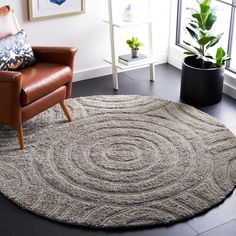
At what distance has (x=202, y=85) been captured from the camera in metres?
3.98

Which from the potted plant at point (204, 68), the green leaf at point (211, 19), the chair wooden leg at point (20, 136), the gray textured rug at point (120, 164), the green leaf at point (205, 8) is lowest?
the gray textured rug at point (120, 164)

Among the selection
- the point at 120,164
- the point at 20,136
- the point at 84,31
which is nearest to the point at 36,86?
the point at 20,136

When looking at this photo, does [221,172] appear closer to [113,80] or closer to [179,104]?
[179,104]

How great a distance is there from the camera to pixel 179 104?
4.01 metres

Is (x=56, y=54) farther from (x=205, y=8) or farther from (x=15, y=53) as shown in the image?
(x=205, y=8)

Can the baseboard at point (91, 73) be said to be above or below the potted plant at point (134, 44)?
below

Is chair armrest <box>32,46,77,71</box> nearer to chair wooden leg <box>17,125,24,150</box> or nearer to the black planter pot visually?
chair wooden leg <box>17,125,24,150</box>

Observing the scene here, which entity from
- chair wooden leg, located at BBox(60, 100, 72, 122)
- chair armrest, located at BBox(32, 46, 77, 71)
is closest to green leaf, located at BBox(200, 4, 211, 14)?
chair armrest, located at BBox(32, 46, 77, 71)

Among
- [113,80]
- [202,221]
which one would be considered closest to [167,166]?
[202,221]

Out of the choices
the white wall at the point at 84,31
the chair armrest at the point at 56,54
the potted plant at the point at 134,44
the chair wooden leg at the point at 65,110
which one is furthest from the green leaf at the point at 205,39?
the chair wooden leg at the point at 65,110

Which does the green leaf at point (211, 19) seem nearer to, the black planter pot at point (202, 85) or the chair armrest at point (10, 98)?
the black planter pot at point (202, 85)

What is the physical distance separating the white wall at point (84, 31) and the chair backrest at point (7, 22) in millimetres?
302

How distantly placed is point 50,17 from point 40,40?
22 cm

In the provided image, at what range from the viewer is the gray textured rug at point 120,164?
279 cm
